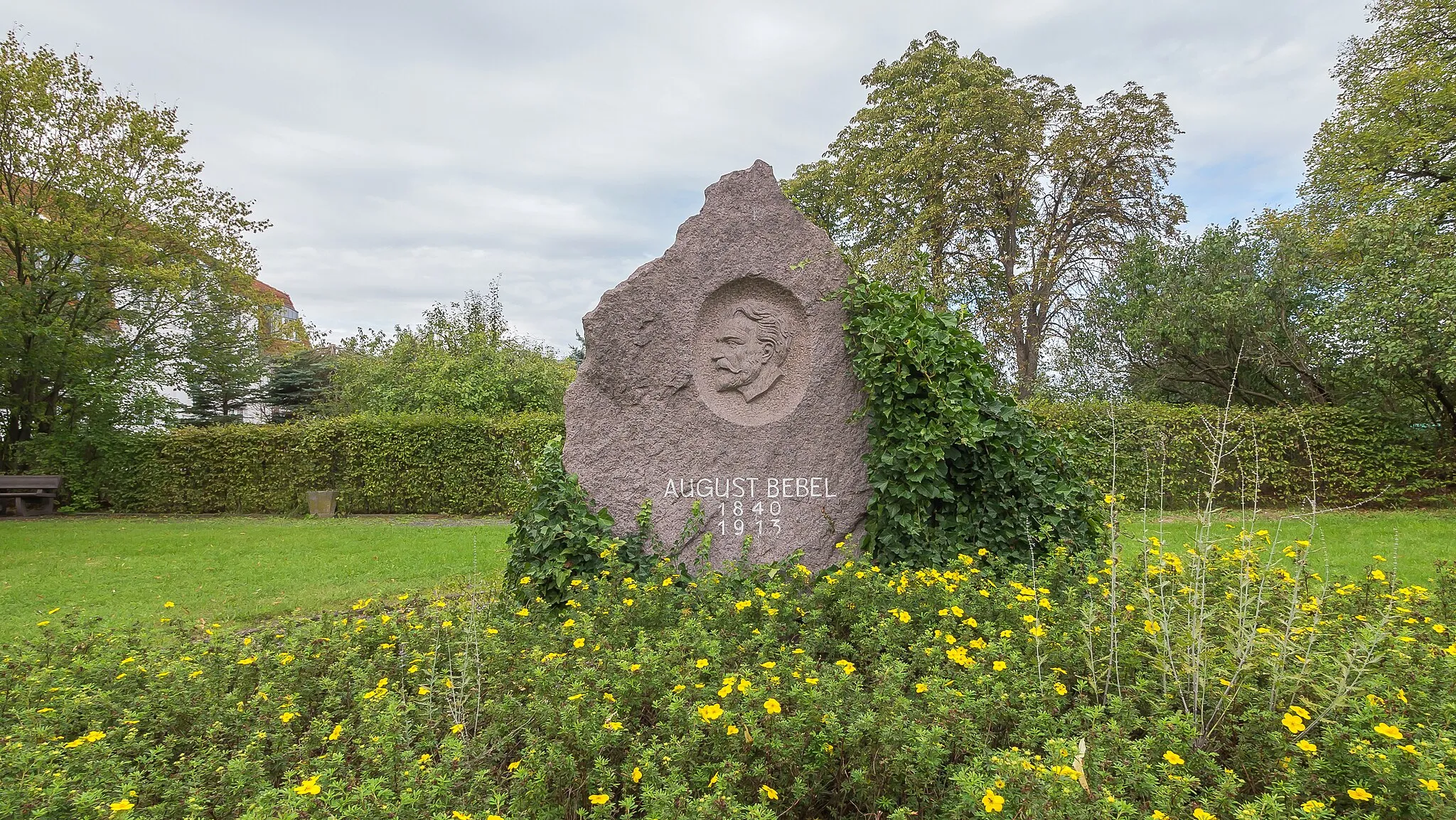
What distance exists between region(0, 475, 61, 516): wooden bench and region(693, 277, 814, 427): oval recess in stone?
14.7 meters

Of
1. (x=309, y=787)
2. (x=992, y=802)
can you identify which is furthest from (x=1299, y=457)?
(x=309, y=787)

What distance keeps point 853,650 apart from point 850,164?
17.2m

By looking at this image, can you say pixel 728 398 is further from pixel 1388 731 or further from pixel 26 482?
pixel 26 482

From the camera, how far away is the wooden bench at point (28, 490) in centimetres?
1269

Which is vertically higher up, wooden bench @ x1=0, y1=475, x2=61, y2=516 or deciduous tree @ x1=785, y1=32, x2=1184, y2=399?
deciduous tree @ x1=785, y1=32, x2=1184, y2=399

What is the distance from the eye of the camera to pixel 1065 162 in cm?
1584

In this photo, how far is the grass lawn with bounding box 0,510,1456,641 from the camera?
6.03 m

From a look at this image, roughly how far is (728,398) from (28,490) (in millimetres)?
15052

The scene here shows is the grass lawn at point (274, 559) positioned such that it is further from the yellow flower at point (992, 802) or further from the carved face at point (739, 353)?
the yellow flower at point (992, 802)

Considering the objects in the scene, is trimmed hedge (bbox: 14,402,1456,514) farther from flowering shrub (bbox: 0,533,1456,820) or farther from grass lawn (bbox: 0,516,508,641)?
flowering shrub (bbox: 0,533,1456,820)

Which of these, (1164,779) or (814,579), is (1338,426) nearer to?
(814,579)

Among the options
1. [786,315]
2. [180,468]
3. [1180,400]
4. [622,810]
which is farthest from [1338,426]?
[180,468]

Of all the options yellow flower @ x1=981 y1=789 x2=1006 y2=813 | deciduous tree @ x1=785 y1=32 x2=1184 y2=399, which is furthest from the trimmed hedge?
yellow flower @ x1=981 y1=789 x2=1006 y2=813

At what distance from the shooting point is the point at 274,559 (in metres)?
8.10
